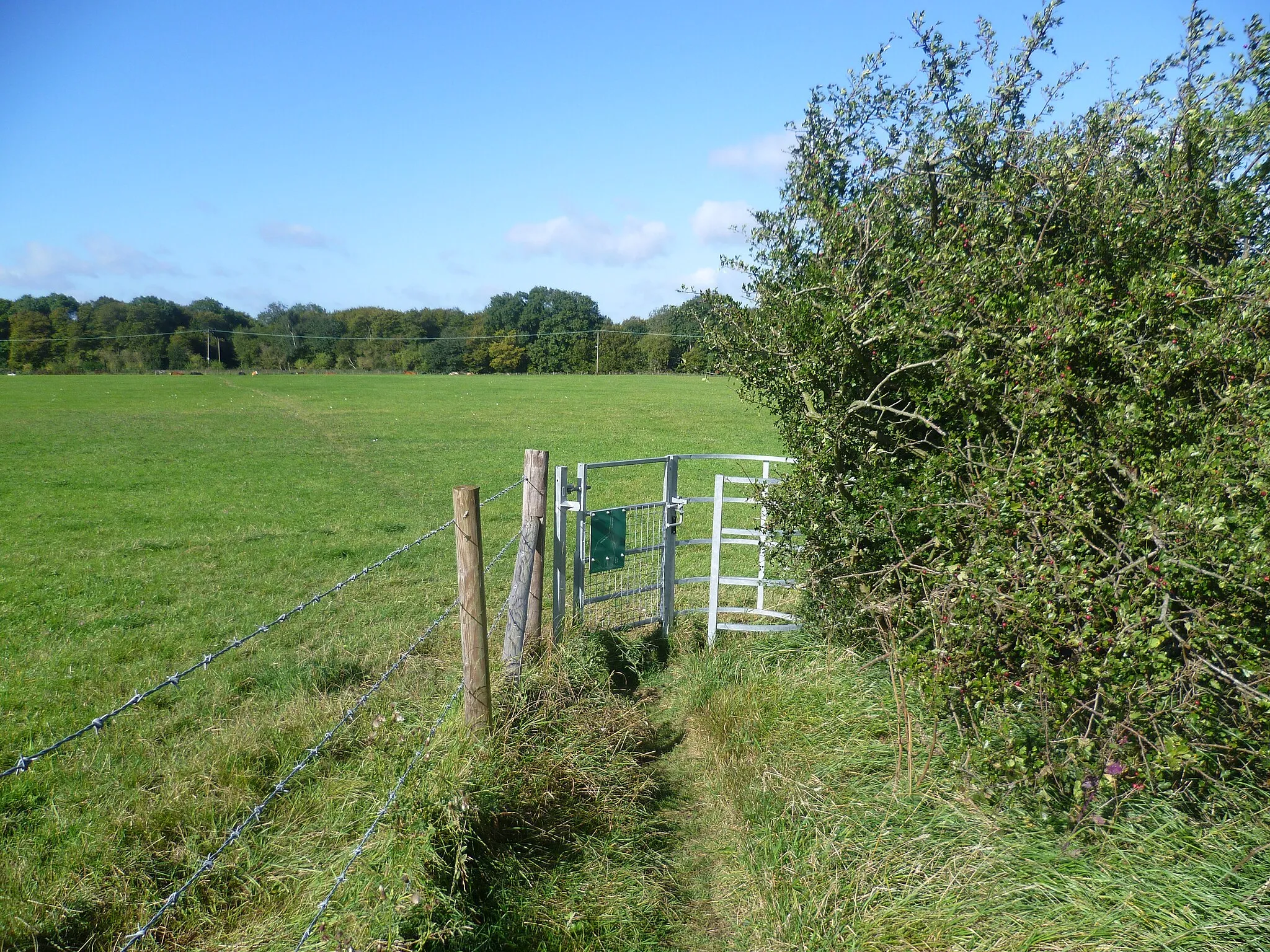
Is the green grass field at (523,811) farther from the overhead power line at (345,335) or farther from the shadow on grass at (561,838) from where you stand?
the overhead power line at (345,335)

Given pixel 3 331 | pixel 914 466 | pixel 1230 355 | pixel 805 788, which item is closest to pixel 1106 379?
pixel 1230 355

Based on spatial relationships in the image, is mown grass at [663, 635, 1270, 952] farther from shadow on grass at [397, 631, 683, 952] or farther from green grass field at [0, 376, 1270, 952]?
shadow on grass at [397, 631, 683, 952]

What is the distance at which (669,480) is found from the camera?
684 cm

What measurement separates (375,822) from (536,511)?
7.36ft

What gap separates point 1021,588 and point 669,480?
366cm

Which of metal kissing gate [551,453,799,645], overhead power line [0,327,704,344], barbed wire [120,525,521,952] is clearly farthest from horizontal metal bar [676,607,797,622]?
overhead power line [0,327,704,344]

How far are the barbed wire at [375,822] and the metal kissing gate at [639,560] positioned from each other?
4.95 ft

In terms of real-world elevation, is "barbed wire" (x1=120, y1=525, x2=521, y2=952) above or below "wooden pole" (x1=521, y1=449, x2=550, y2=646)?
below

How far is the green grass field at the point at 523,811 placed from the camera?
3.20 metres

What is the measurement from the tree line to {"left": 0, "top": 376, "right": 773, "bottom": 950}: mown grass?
258ft

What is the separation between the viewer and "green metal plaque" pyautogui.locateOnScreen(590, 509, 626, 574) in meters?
6.29

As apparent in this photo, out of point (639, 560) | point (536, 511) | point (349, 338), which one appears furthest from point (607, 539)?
point (349, 338)

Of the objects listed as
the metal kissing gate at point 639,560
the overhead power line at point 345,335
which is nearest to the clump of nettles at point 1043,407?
the metal kissing gate at point 639,560

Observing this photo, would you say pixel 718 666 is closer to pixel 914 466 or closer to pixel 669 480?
pixel 669 480
